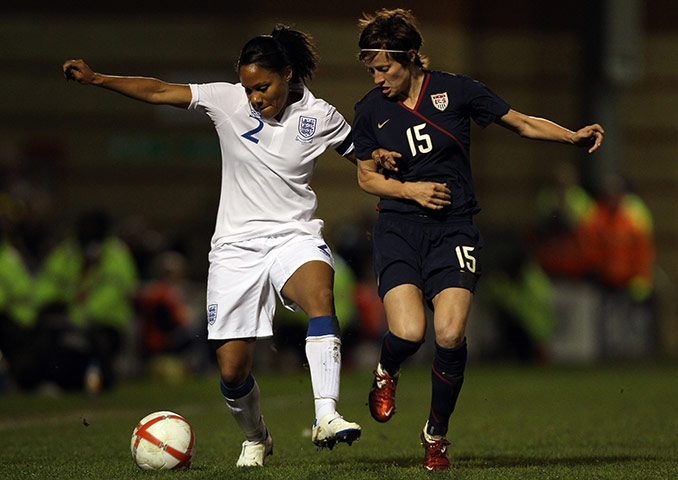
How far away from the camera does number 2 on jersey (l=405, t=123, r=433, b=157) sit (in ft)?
22.1

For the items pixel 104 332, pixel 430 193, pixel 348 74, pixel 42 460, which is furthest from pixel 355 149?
pixel 348 74

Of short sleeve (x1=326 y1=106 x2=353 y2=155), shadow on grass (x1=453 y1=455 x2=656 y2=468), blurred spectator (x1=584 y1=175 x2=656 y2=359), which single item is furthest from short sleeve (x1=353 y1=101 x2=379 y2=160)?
blurred spectator (x1=584 y1=175 x2=656 y2=359)

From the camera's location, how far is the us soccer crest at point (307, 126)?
269 inches

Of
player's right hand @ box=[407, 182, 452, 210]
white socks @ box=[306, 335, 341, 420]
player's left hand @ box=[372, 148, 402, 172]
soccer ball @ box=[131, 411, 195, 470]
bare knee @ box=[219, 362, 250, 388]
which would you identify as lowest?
soccer ball @ box=[131, 411, 195, 470]

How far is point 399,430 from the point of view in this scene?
30.5 feet

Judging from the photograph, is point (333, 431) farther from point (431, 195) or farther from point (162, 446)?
point (431, 195)

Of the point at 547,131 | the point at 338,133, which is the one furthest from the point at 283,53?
the point at 547,131

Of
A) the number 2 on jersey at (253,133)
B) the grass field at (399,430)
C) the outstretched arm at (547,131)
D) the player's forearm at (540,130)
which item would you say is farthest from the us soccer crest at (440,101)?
the grass field at (399,430)

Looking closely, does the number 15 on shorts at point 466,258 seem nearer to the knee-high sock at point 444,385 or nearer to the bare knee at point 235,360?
the knee-high sock at point 444,385

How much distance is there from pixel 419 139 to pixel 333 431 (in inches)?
62.0

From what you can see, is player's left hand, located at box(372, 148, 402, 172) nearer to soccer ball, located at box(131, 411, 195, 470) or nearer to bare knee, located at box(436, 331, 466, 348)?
bare knee, located at box(436, 331, 466, 348)

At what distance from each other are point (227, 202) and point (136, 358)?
8.54 meters

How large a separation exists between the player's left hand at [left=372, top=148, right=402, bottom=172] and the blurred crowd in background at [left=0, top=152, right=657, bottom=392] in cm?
626

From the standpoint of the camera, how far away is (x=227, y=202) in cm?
687
